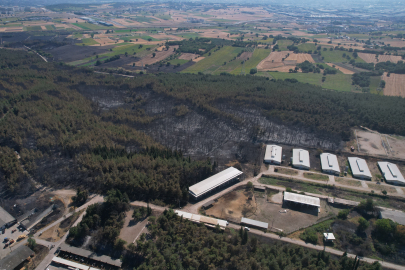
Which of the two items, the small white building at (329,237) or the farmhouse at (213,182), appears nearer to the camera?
the small white building at (329,237)

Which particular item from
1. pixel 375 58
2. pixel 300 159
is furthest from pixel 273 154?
pixel 375 58

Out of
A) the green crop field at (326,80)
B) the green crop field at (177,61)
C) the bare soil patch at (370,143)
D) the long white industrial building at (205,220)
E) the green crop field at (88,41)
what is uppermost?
the green crop field at (88,41)

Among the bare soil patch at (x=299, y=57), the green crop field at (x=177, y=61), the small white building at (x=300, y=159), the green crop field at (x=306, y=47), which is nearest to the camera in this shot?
the small white building at (x=300, y=159)

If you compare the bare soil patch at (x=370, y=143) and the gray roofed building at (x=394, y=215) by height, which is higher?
the bare soil patch at (x=370, y=143)

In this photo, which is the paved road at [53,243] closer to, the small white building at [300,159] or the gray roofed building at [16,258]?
the gray roofed building at [16,258]

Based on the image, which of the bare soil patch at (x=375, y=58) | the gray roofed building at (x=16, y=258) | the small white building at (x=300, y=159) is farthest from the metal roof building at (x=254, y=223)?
the bare soil patch at (x=375, y=58)

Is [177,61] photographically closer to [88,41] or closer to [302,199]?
[88,41]
